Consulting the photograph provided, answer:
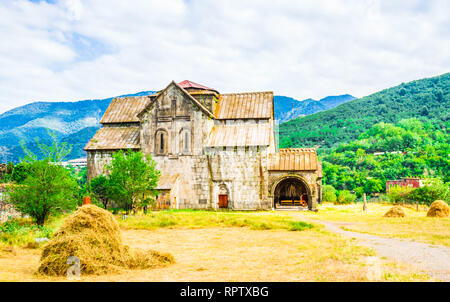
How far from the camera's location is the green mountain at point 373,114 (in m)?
129

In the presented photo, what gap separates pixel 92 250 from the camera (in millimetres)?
9984

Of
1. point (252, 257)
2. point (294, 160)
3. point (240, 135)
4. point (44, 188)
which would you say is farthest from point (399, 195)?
point (44, 188)

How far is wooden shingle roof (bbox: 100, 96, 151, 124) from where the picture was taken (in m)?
38.7

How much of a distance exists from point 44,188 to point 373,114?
14096 centimetres

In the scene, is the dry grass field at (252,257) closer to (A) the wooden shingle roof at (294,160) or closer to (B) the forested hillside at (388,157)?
(A) the wooden shingle roof at (294,160)

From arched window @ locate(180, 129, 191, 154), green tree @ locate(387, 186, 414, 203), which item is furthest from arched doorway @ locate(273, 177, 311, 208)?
arched window @ locate(180, 129, 191, 154)

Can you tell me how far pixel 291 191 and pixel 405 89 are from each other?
132359 mm

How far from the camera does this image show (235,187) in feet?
111

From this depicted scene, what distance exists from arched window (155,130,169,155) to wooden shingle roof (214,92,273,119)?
5230mm

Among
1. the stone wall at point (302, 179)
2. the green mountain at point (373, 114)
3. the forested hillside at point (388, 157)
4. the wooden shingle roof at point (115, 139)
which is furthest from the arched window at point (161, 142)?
the green mountain at point (373, 114)

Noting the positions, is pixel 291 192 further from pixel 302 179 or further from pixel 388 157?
pixel 388 157

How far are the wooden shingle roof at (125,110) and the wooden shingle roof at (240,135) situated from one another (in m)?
8.39
